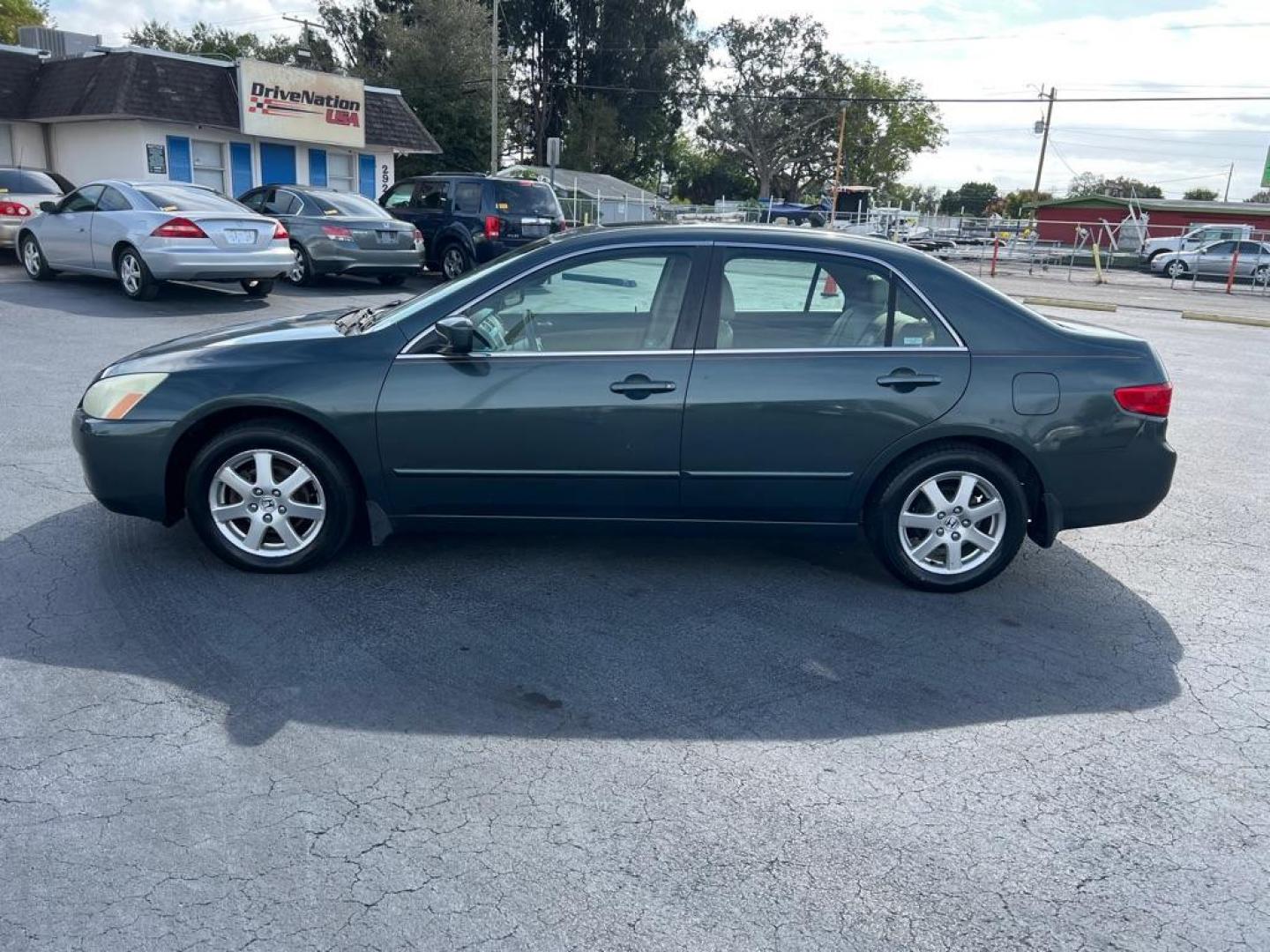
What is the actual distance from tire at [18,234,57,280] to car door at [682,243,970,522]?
504 inches

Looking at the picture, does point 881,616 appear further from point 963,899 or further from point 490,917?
point 490,917

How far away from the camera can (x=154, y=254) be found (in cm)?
1252

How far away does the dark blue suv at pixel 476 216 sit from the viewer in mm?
17000

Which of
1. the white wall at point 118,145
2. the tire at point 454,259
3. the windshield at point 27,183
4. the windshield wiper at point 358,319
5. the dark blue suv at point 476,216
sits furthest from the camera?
the white wall at point 118,145

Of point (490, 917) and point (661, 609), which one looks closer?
point (490, 917)

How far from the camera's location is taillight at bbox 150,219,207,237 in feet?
40.7

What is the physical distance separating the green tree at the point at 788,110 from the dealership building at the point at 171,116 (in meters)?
45.3

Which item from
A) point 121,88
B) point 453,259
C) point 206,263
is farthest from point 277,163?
point 206,263

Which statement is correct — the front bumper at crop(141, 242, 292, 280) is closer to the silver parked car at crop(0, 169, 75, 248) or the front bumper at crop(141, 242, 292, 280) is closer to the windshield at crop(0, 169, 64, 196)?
the silver parked car at crop(0, 169, 75, 248)

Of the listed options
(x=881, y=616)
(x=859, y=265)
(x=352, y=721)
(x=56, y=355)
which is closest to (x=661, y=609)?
(x=881, y=616)

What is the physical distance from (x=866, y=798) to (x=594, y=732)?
2.99ft

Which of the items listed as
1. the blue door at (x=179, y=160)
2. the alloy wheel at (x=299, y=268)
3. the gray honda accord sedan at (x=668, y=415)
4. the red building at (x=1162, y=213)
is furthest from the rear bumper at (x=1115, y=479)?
the red building at (x=1162, y=213)

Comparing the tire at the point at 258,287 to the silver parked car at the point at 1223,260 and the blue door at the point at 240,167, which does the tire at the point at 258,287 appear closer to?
the blue door at the point at 240,167

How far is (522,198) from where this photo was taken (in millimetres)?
17078
